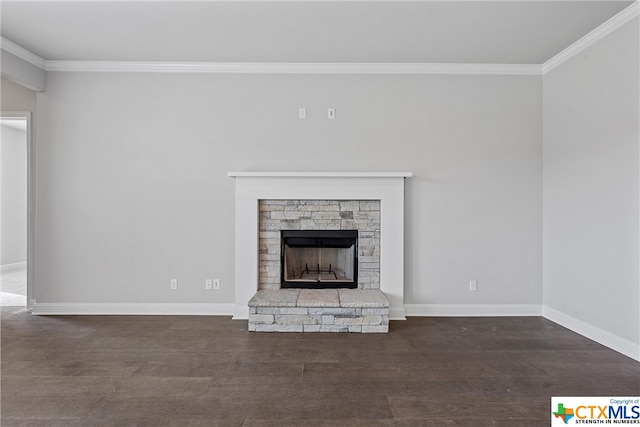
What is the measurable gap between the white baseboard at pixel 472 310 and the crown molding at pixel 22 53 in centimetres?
454

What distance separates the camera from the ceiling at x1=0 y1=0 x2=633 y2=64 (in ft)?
8.94

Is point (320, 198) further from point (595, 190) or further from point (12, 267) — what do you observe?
point (12, 267)

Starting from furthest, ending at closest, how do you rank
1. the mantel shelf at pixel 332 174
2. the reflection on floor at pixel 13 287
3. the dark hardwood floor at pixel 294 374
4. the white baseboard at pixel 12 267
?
the white baseboard at pixel 12 267 → the reflection on floor at pixel 13 287 → the mantel shelf at pixel 332 174 → the dark hardwood floor at pixel 294 374

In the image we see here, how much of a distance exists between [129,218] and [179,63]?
171cm

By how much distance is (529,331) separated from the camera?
11.1ft

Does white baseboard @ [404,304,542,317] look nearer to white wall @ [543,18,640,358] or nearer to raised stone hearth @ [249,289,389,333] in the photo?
white wall @ [543,18,640,358]

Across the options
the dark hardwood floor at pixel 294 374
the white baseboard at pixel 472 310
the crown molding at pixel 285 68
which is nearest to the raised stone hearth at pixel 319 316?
the dark hardwood floor at pixel 294 374

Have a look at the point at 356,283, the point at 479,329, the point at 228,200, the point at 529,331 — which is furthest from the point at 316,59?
the point at 529,331

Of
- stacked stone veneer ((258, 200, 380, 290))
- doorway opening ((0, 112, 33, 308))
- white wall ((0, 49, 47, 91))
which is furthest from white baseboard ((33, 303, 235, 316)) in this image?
doorway opening ((0, 112, 33, 308))

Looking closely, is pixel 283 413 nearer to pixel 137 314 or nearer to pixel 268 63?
pixel 137 314

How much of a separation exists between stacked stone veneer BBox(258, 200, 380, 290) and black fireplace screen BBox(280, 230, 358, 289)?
0.20ft

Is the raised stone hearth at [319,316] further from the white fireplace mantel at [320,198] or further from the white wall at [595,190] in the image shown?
the white wall at [595,190]

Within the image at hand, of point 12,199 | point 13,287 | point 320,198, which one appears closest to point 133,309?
point 320,198

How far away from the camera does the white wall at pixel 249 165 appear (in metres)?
3.82
